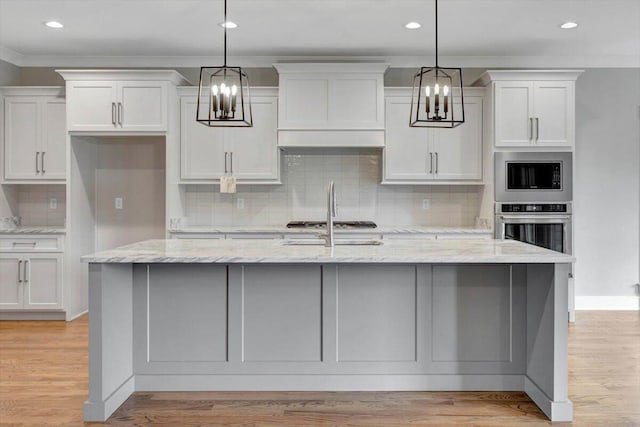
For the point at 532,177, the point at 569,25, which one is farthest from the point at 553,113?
the point at 569,25

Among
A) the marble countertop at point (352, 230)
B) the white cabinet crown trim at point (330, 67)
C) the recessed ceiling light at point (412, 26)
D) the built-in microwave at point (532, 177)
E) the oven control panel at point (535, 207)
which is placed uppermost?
the recessed ceiling light at point (412, 26)

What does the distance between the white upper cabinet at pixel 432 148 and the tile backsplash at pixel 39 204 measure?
3.34 m

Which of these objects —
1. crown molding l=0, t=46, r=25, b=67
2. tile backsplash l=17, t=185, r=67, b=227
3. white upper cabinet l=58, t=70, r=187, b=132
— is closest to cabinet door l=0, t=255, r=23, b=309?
tile backsplash l=17, t=185, r=67, b=227

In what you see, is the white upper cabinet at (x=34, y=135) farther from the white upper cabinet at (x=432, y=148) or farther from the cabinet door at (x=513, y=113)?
the cabinet door at (x=513, y=113)

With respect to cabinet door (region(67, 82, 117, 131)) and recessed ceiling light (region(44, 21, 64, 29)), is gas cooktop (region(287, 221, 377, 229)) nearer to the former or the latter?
cabinet door (region(67, 82, 117, 131))

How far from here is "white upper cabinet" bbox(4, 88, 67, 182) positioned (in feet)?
16.8

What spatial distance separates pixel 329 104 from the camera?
199 inches

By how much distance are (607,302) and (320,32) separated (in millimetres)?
3954

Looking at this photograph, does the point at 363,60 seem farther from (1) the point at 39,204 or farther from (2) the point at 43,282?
(2) the point at 43,282

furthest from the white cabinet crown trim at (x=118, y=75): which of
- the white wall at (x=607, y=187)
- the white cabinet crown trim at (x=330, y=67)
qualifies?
the white wall at (x=607, y=187)

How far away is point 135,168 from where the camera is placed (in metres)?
5.51

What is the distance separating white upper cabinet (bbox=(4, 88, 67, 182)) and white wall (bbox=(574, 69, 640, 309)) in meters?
5.15

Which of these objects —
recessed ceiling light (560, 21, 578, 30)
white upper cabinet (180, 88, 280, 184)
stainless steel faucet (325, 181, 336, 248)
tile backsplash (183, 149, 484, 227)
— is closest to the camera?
stainless steel faucet (325, 181, 336, 248)

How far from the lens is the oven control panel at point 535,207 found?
4902mm
